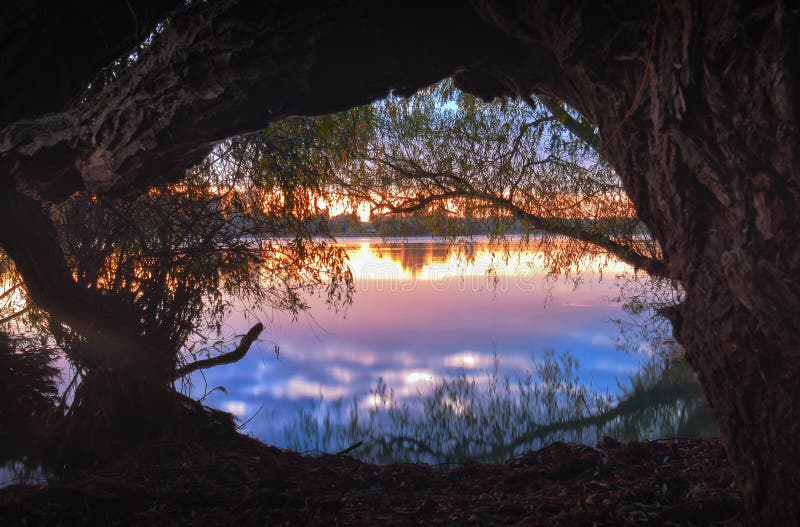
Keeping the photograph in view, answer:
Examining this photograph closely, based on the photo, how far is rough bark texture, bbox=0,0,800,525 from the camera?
1.52 m

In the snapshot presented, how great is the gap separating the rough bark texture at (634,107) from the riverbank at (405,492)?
838mm

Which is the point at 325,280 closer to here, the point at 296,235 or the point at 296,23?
the point at 296,235

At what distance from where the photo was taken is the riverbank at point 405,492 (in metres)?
2.47

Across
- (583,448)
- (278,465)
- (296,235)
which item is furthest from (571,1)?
(296,235)

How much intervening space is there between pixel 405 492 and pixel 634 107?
2.67 metres

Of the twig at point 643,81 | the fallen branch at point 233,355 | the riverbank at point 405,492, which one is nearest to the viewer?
the twig at point 643,81

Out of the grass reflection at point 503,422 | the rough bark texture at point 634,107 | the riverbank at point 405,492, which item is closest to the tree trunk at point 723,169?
the rough bark texture at point 634,107

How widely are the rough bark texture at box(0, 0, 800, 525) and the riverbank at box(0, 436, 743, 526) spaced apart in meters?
0.84

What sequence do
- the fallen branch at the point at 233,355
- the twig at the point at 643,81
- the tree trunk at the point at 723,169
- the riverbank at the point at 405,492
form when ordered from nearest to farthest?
the tree trunk at the point at 723,169, the twig at the point at 643,81, the riverbank at the point at 405,492, the fallen branch at the point at 233,355

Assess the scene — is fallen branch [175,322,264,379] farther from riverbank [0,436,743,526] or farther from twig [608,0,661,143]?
twig [608,0,661,143]

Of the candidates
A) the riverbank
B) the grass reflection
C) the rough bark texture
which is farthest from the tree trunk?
the grass reflection

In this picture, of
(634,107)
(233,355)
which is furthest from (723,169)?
(233,355)

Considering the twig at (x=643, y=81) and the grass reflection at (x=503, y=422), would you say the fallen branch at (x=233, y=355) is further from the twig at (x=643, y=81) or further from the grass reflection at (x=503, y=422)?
the twig at (x=643, y=81)

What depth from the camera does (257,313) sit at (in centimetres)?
611
